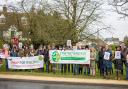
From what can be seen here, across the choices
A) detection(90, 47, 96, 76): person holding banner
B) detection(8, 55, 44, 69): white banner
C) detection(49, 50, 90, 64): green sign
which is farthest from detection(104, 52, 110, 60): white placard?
detection(8, 55, 44, 69): white banner

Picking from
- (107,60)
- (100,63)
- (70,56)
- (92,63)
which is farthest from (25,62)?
(107,60)

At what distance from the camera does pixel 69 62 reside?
83.4ft

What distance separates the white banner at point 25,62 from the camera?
26.3m

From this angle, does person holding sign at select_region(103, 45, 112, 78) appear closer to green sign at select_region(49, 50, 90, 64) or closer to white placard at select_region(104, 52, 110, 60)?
white placard at select_region(104, 52, 110, 60)

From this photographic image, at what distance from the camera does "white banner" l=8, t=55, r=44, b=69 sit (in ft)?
86.4

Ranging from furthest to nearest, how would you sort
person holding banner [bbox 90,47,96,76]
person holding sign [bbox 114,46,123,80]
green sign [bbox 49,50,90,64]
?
green sign [bbox 49,50,90,64] → person holding banner [bbox 90,47,96,76] → person holding sign [bbox 114,46,123,80]

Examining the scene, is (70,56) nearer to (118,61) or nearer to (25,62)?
(25,62)

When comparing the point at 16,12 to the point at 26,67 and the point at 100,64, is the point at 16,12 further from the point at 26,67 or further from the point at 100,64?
the point at 100,64

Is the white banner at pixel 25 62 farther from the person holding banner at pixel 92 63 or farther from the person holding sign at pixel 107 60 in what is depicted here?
the person holding sign at pixel 107 60

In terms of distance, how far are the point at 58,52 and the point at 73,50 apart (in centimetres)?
109

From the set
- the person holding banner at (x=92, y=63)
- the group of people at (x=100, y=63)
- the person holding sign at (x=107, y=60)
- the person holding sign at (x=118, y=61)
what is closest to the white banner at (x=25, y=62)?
the group of people at (x=100, y=63)

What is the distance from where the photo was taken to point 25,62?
26.6 metres

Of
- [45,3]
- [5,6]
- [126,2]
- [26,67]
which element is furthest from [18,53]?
[5,6]

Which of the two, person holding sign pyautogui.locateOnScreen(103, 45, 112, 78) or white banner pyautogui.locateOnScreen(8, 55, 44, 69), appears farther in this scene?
white banner pyautogui.locateOnScreen(8, 55, 44, 69)
